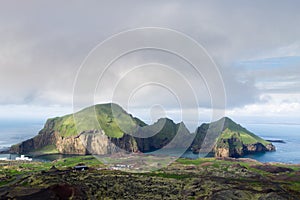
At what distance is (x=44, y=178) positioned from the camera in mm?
93375

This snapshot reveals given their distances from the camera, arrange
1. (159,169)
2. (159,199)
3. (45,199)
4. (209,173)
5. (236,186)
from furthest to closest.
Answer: (159,169) → (209,173) → (236,186) → (159,199) → (45,199)

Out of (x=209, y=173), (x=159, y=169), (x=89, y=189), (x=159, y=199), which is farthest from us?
(x=159, y=169)

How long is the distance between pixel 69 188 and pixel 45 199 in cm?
984

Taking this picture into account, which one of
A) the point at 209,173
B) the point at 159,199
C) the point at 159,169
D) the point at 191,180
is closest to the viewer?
the point at 159,199

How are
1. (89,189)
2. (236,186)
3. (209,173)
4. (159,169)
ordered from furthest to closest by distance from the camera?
(159,169)
(209,173)
(236,186)
(89,189)

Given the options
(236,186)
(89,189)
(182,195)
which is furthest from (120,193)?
(236,186)

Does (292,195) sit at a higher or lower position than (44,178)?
lower

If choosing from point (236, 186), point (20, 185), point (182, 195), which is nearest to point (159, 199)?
point (182, 195)

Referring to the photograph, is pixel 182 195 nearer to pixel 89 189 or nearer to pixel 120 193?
pixel 120 193

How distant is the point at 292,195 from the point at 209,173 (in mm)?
42996

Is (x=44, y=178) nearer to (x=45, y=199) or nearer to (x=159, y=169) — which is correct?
(x=45, y=199)

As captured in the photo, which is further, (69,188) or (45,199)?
(69,188)

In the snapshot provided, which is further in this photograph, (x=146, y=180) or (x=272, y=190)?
(x=146, y=180)

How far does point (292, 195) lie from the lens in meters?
82.7
